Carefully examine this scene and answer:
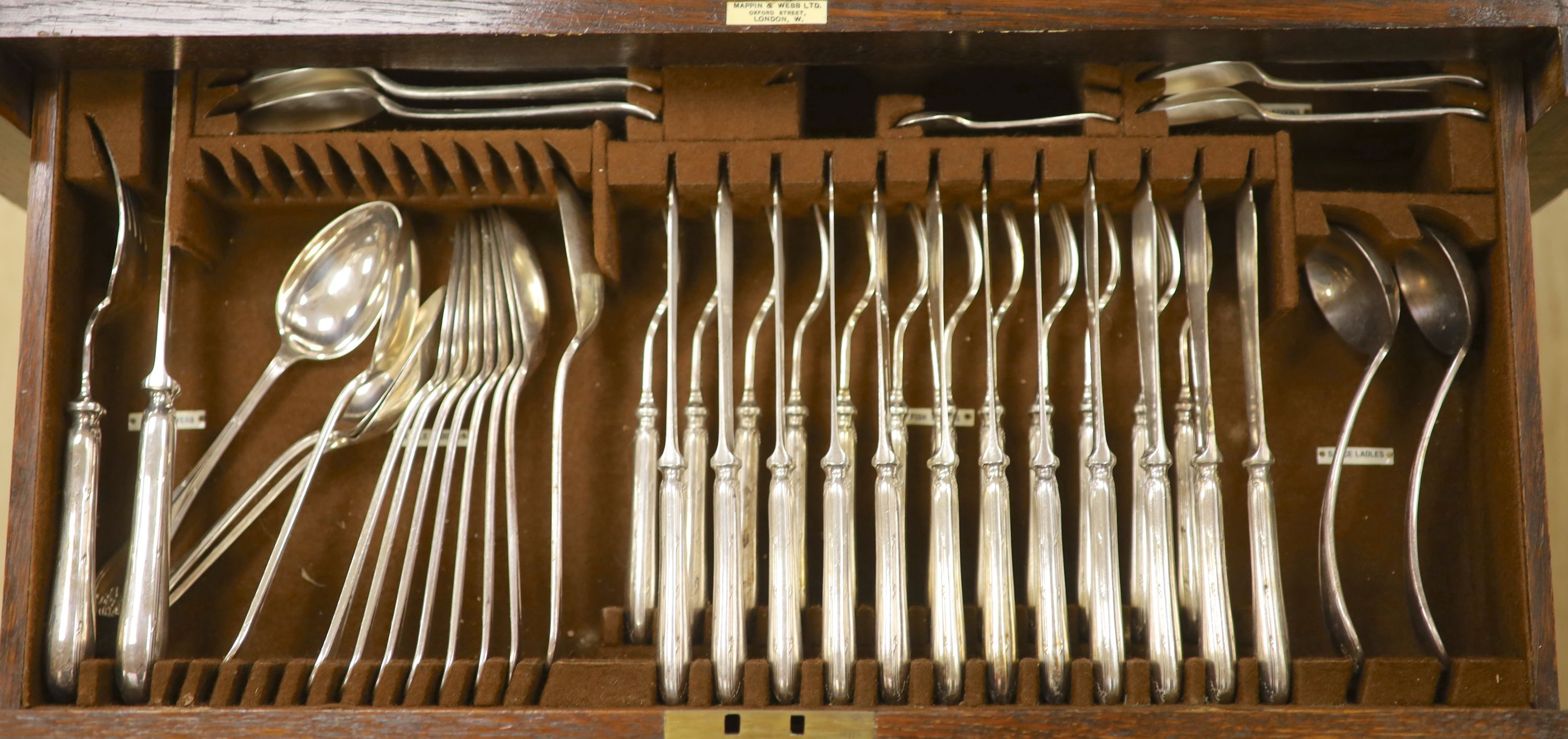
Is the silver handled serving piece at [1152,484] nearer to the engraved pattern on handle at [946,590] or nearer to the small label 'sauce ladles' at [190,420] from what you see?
the engraved pattern on handle at [946,590]

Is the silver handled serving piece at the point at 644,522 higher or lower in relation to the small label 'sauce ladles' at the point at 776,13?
lower

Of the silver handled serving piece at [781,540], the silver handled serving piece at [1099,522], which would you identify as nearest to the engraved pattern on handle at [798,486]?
the silver handled serving piece at [781,540]

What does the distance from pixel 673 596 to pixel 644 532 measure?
0.08m

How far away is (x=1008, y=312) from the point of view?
1129 mm

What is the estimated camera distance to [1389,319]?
107cm

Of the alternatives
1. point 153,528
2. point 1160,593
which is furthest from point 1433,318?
point 153,528

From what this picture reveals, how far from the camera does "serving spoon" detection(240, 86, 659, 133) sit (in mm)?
1052

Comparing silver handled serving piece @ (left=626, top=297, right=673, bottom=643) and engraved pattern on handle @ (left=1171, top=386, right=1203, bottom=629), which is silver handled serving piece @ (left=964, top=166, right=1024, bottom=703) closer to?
engraved pattern on handle @ (left=1171, top=386, right=1203, bottom=629)

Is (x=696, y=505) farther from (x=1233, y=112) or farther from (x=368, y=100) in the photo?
(x=1233, y=112)

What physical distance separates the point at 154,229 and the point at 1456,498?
1.13 m

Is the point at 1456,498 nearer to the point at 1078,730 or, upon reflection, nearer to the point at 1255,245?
the point at 1255,245

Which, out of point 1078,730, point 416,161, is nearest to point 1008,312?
point 1078,730

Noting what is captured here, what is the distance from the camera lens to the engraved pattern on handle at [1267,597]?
37.5 inches

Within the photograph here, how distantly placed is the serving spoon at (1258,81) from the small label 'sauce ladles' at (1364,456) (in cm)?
30
